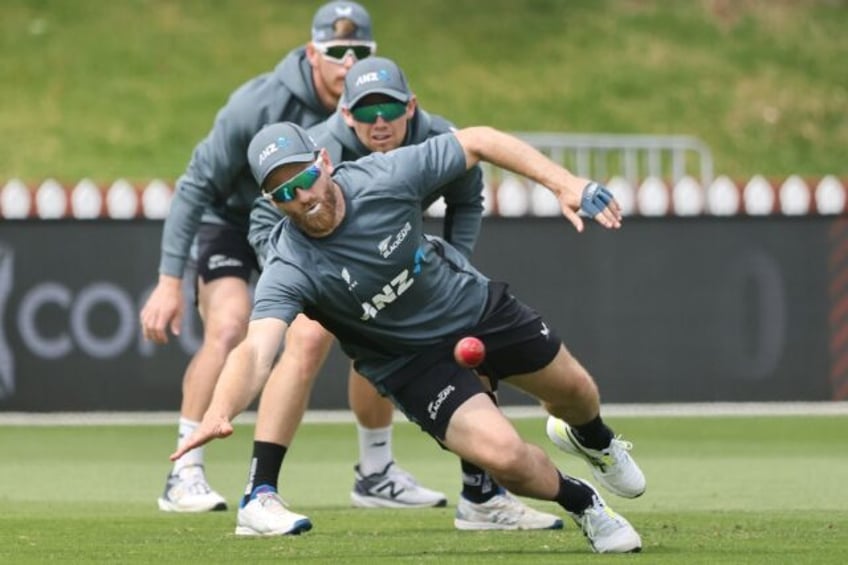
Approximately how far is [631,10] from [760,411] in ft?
78.9

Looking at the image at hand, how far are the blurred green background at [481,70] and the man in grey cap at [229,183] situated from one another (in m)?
21.7

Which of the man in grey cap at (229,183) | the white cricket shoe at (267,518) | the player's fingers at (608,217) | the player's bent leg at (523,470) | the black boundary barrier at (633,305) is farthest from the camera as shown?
the black boundary barrier at (633,305)

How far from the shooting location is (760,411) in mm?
18047

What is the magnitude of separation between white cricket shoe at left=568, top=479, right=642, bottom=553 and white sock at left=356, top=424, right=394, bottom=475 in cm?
265

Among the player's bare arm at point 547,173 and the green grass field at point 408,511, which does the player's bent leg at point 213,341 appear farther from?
the player's bare arm at point 547,173

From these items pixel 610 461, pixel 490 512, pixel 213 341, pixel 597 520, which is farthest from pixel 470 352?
pixel 213 341

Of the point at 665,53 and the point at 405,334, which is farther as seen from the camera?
the point at 665,53

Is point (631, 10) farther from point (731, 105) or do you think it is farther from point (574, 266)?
point (574, 266)

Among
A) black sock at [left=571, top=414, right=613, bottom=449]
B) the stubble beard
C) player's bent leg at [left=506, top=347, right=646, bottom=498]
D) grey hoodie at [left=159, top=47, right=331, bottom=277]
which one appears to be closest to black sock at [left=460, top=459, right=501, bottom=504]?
player's bent leg at [left=506, top=347, right=646, bottom=498]

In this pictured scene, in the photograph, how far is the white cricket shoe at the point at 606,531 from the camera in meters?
8.72

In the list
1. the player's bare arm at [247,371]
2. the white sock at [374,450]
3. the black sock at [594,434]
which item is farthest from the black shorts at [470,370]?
the white sock at [374,450]

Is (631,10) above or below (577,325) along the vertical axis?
above

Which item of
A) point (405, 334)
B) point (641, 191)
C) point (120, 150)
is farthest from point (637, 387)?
point (120, 150)

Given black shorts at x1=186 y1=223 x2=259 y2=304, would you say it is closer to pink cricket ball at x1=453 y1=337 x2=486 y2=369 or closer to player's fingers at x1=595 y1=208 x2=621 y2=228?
pink cricket ball at x1=453 y1=337 x2=486 y2=369
